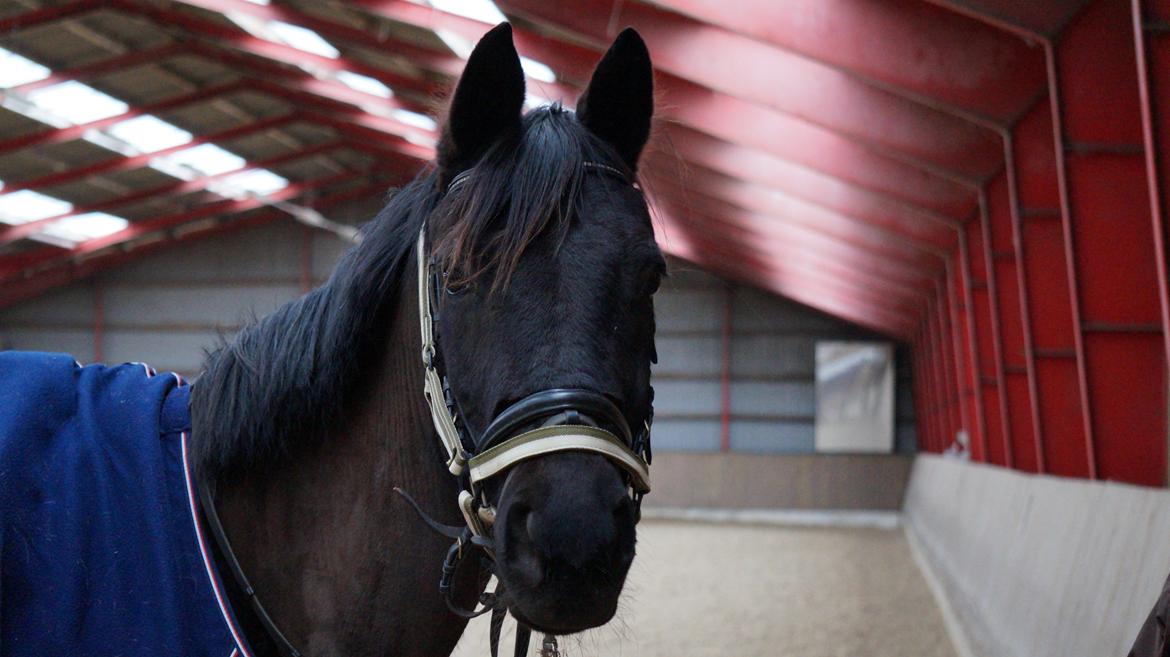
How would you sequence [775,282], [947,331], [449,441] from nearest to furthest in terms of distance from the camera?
[449,441] < [947,331] < [775,282]

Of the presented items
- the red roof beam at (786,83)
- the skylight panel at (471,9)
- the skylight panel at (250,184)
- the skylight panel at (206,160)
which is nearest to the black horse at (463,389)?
the red roof beam at (786,83)

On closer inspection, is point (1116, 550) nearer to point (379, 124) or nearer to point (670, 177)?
point (670, 177)

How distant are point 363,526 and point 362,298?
44 cm

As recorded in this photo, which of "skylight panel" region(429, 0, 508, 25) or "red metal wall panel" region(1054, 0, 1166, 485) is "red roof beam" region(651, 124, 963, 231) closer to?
"skylight panel" region(429, 0, 508, 25)

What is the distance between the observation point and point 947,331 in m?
17.4

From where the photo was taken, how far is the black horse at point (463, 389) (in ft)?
5.52

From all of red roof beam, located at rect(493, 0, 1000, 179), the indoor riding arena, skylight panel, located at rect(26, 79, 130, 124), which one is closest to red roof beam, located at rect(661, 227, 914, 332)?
the indoor riding arena

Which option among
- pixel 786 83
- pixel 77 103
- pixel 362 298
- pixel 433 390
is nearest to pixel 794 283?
pixel 786 83

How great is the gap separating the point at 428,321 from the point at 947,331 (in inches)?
652

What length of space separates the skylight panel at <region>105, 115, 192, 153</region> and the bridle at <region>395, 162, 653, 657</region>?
19109 mm

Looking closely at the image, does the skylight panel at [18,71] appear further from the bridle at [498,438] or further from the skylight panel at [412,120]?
the bridle at [498,438]

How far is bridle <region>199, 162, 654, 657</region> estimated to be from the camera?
1699 millimetres

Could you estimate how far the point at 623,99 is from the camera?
2.16 m

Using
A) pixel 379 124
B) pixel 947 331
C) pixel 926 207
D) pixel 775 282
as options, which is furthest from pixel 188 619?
pixel 775 282
